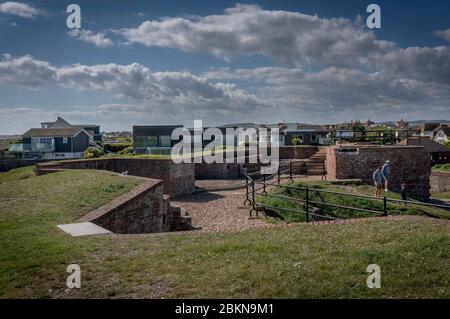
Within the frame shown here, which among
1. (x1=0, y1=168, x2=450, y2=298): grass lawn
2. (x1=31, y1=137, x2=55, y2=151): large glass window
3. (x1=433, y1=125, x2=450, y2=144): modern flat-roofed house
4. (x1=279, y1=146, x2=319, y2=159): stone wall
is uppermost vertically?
(x1=433, y1=125, x2=450, y2=144): modern flat-roofed house

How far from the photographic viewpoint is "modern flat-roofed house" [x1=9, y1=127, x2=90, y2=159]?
47.0 metres

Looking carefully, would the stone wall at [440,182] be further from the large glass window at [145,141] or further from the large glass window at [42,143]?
the large glass window at [42,143]

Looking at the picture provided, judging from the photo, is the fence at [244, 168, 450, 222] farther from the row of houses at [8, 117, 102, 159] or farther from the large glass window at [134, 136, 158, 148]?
the row of houses at [8, 117, 102, 159]

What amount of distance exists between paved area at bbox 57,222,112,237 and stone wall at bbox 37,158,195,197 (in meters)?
9.78

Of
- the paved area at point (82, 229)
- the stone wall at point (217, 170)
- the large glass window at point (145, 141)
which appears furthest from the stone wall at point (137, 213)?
the large glass window at point (145, 141)

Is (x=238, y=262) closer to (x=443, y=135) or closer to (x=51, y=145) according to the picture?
(x=51, y=145)

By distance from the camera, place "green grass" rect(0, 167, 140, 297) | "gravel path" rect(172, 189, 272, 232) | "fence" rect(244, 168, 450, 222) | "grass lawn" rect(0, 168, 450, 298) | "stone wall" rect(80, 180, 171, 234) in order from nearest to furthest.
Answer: "grass lawn" rect(0, 168, 450, 298) → "green grass" rect(0, 167, 140, 297) → "fence" rect(244, 168, 450, 222) → "stone wall" rect(80, 180, 171, 234) → "gravel path" rect(172, 189, 272, 232)

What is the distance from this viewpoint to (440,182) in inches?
1363

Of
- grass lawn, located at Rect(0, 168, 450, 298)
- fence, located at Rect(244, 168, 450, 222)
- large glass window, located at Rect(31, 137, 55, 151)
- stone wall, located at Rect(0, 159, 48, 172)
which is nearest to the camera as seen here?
grass lawn, located at Rect(0, 168, 450, 298)

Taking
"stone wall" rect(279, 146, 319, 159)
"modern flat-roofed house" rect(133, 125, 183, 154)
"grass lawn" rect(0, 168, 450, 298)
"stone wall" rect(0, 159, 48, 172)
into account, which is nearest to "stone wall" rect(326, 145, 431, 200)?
"stone wall" rect(279, 146, 319, 159)

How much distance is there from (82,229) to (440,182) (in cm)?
3470

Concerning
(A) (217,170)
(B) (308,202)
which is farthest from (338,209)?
(A) (217,170)

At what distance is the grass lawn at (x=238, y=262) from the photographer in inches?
183

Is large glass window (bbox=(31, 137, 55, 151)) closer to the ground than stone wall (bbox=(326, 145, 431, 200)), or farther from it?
farther from it
